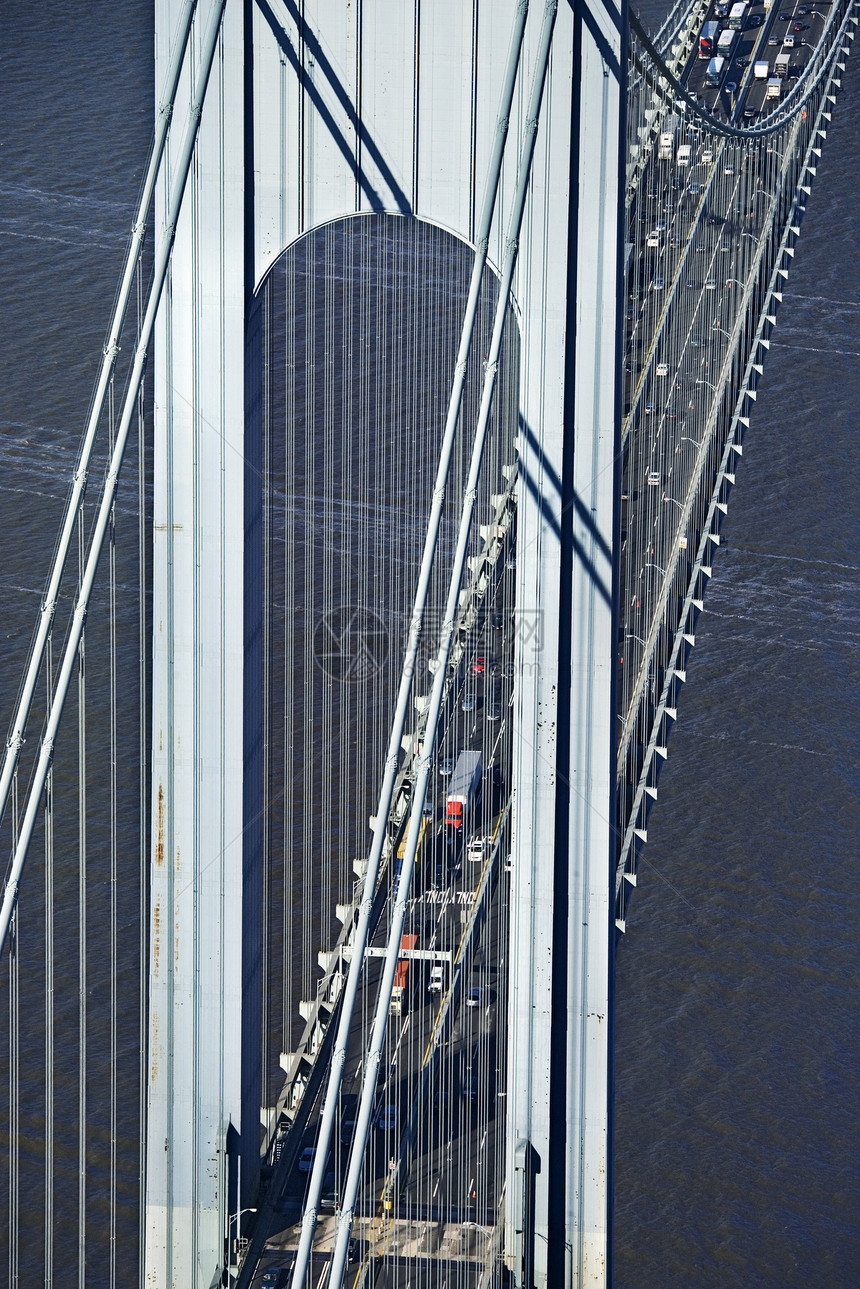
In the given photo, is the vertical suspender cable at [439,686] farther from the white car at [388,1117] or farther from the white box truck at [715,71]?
the white box truck at [715,71]

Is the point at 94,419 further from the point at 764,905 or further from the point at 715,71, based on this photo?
the point at 715,71

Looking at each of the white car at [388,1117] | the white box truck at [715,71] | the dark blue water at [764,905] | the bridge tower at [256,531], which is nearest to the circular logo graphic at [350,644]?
the dark blue water at [764,905]

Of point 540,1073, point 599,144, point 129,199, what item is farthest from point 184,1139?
point 129,199

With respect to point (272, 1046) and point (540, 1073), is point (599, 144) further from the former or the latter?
point (272, 1046)

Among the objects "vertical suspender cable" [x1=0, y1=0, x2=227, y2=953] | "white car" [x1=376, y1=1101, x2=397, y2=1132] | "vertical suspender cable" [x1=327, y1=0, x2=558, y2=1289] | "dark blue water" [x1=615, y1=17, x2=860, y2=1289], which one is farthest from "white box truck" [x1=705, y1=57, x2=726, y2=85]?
"vertical suspender cable" [x1=0, y1=0, x2=227, y2=953]

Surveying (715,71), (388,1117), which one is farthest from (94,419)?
(715,71)

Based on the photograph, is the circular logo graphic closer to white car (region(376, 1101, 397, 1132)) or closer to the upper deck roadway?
the upper deck roadway
